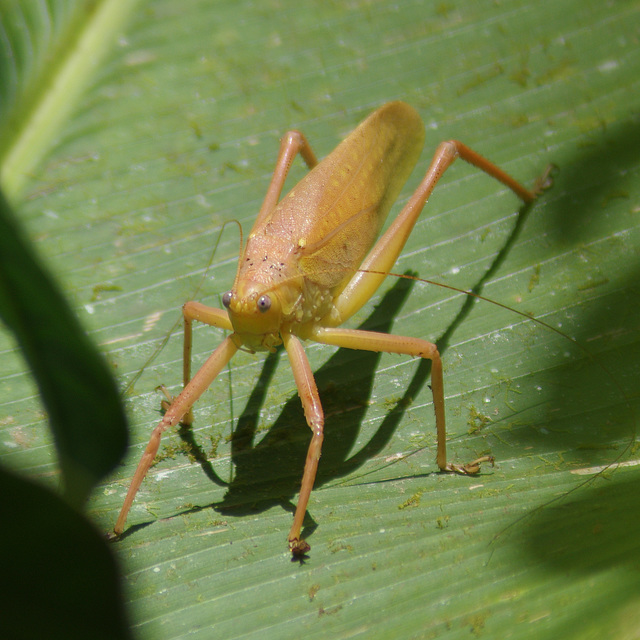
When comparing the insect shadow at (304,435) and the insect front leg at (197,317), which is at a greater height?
the insect front leg at (197,317)

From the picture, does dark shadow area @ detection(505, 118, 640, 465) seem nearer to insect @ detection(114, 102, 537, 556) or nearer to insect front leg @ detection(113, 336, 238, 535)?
insect @ detection(114, 102, 537, 556)

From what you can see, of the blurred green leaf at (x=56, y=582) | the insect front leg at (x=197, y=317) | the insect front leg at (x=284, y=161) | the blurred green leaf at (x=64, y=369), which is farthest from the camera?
the insect front leg at (x=284, y=161)

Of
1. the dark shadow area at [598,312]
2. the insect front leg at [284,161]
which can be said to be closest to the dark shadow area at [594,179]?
the dark shadow area at [598,312]

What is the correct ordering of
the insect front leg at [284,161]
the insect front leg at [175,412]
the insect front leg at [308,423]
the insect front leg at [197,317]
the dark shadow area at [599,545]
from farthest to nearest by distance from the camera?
the insect front leg at [284,161] → the insect front leg at [197,317] → the insect front leg at [175,412] → the insect front leg at [308,423] → the dark shadow area at [599,545]

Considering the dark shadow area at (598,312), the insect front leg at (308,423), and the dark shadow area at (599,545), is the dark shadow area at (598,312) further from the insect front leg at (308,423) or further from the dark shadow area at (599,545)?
the insect front leg at (308,423)

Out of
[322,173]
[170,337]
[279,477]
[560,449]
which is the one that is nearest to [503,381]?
[560,449]

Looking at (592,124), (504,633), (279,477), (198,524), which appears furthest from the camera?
(592,124)

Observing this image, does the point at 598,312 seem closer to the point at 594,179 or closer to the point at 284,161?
the point at 594,179

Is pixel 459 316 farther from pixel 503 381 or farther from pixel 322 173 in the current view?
pixel 322 173
